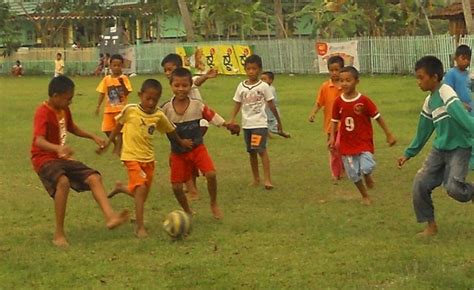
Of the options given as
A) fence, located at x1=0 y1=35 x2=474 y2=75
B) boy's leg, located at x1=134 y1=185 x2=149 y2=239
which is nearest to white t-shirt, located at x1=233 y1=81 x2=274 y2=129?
boy's leg, located at x1=134 y1=185 x2=149 y2=239

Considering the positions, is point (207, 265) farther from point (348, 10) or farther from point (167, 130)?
point (348, 10)

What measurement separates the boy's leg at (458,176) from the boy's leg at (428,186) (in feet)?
0.31

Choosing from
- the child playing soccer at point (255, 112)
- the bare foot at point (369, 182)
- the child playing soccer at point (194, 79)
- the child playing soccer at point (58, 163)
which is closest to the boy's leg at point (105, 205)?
the child playing soccer at point (58, 163)

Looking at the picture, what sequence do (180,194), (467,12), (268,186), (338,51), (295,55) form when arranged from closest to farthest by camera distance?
(180,194)
(268,186)
(467,12)
(338,51)
(295,55)

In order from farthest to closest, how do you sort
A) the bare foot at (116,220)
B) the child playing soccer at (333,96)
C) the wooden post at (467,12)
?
1. the wooden post at (467,12)
2. the child playing soccer at (333,96)
3. the bare foot at (116,220)

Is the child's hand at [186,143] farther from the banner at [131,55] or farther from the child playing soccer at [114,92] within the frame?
the banner at [131,55]

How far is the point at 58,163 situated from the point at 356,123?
343 cm

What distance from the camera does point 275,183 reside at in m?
11.7

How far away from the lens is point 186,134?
30.2ft

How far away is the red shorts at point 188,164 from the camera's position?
9.10m

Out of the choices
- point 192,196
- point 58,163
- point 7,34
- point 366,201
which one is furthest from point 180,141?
point 7,34

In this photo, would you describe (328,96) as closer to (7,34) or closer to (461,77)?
(461,77)

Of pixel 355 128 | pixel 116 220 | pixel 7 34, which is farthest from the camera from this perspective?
pixel 7 34

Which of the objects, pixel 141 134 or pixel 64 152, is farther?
pixel 141 134
